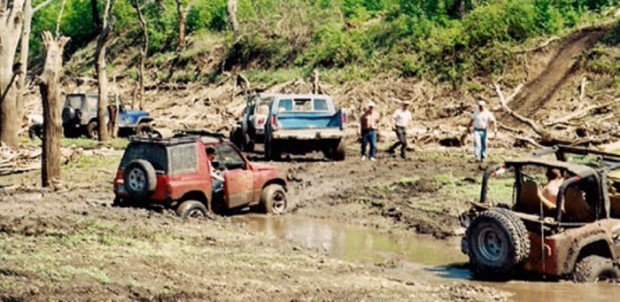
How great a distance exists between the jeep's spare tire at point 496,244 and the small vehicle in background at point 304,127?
13352mm

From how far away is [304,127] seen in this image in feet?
89.0

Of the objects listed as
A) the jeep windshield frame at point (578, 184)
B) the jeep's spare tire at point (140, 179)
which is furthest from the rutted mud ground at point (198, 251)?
the jeep windshield frame at point (578, 184)

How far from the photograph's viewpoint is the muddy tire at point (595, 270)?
12.8 m

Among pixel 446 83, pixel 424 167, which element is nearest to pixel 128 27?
pixel 446 83

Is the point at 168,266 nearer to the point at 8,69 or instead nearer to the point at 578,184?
the point at 578,184

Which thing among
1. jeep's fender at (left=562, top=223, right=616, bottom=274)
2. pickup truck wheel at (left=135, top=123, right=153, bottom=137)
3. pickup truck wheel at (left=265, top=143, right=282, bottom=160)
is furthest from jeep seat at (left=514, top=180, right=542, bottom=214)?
pickup truck wheel at (left=135, top=123, right=153, bottom=137)

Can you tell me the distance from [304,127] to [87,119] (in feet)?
37.1

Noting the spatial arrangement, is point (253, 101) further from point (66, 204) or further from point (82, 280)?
point (82, 280)

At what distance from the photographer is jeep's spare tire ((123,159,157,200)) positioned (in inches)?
659

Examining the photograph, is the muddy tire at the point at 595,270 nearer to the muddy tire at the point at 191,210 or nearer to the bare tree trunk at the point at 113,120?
the muddy tire at the point at 191,210

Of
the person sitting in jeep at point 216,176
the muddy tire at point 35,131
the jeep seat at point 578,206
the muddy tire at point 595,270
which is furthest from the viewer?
the muddy tire at point 35,131

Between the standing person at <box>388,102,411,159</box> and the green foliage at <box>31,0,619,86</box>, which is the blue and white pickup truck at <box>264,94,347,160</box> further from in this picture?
the green foliage at <box>31,0,619,86</box>

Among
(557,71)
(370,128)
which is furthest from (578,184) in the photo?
(557,71)

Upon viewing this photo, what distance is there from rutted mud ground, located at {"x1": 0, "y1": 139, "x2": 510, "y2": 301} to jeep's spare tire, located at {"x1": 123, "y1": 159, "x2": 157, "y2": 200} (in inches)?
12.9
